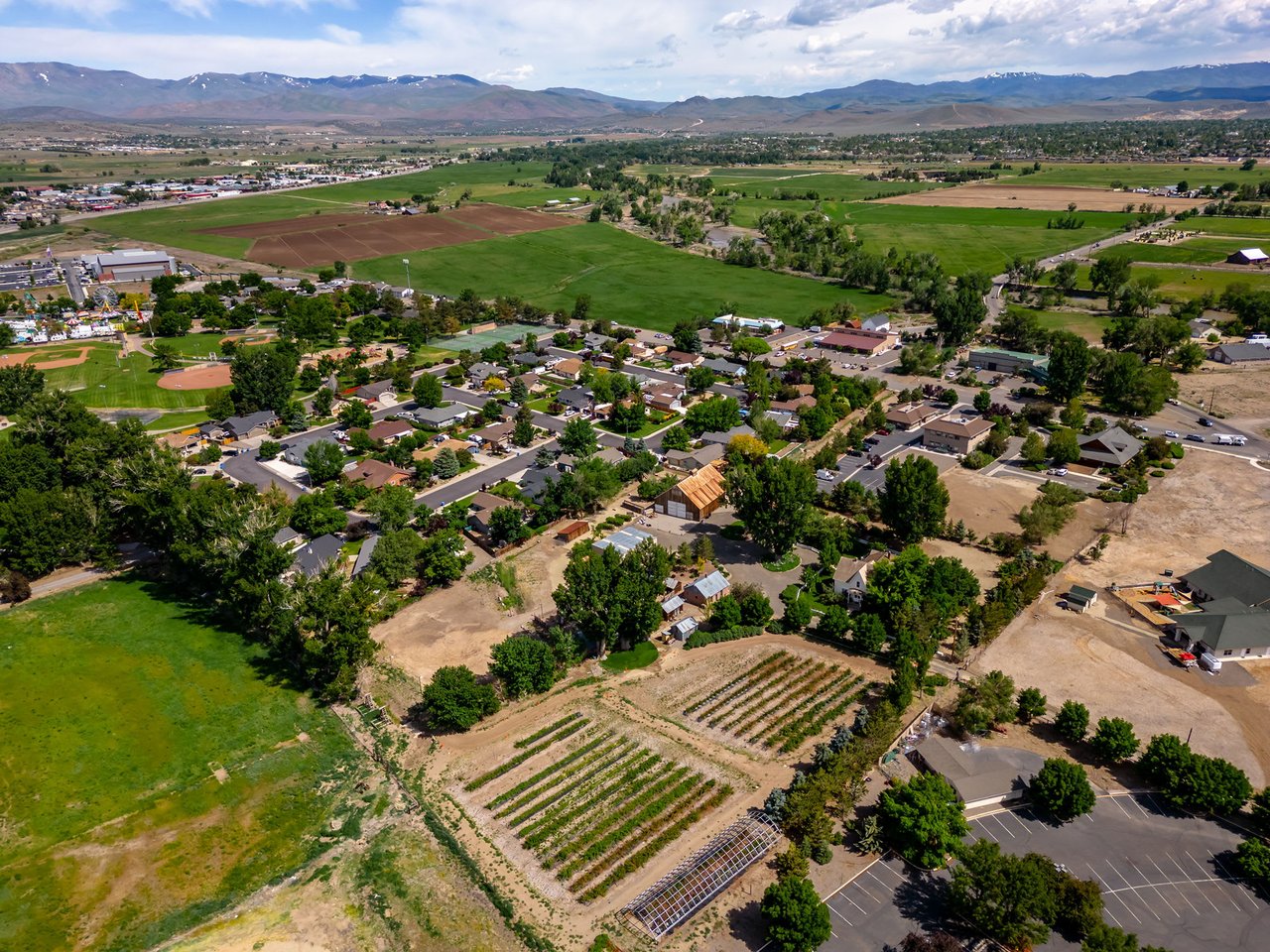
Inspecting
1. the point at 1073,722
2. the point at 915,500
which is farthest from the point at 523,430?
the point at 1073,722

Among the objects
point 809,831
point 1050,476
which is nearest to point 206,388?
point 809,831

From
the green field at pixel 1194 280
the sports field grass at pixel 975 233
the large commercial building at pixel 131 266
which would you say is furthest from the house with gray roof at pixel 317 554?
the green field at pixel 1194 280

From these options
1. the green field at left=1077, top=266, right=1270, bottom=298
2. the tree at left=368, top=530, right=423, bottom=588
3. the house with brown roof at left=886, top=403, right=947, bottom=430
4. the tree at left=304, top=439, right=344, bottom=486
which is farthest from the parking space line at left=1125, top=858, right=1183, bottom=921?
the green field at left=1077, top=266, right=1270, bottom=298

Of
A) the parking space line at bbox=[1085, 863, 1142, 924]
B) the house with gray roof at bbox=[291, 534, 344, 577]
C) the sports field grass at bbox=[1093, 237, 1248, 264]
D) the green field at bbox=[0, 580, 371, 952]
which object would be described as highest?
the sports field grass at bbox=[1093, 237, 1248, 264]

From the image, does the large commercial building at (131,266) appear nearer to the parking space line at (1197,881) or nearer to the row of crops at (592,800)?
the row of crops at (592,800)

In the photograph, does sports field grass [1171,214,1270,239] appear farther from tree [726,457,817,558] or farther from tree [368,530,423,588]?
tree [368,530,423,588]

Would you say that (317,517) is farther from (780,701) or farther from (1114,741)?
(1114,741)
